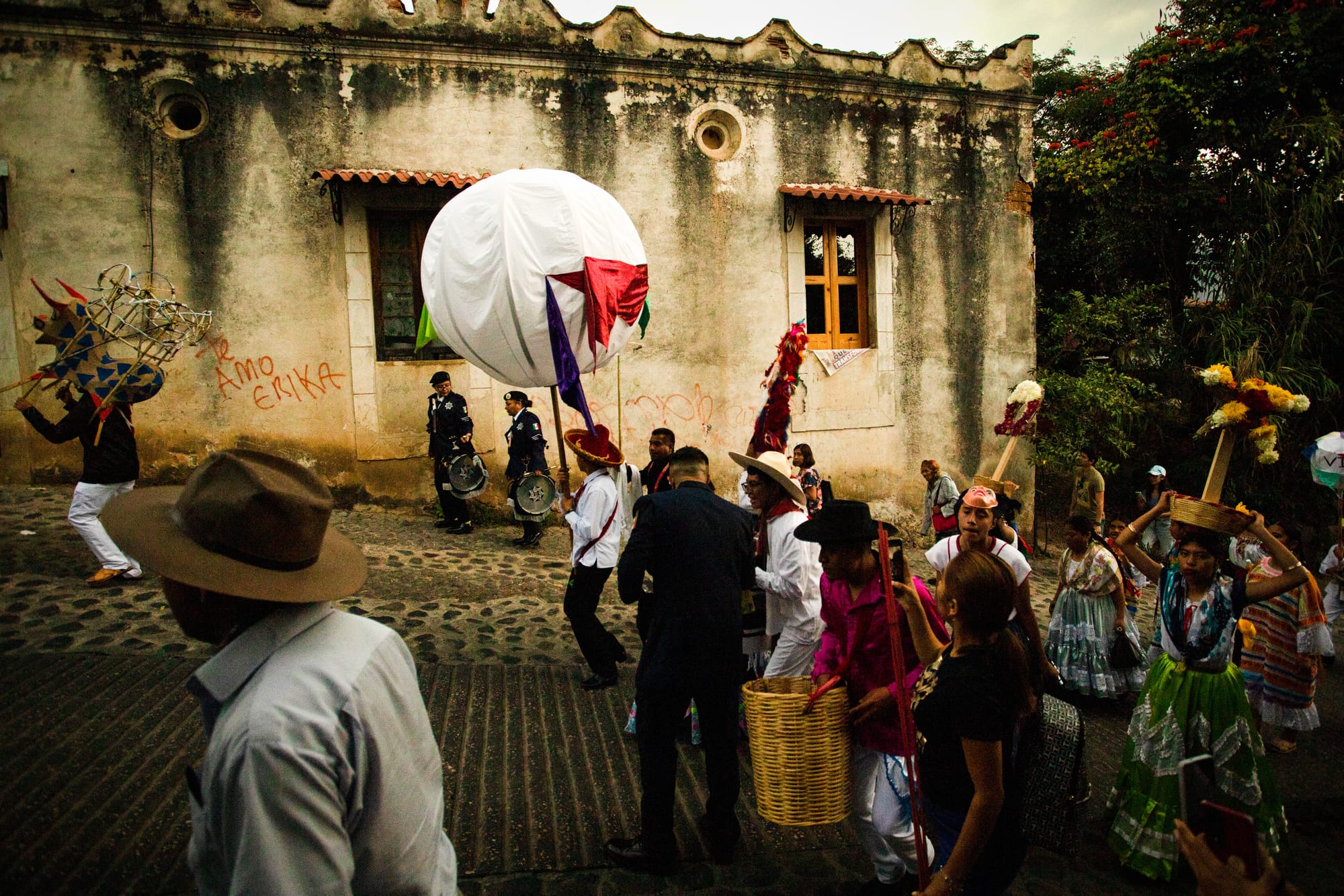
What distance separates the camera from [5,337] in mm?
8711

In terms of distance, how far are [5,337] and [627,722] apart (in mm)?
8652

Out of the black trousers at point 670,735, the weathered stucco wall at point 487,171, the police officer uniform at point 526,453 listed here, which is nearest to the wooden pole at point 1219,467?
the black trousers at point 670,735

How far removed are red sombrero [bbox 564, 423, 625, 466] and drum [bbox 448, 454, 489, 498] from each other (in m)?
3.79

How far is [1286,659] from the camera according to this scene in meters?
5.41

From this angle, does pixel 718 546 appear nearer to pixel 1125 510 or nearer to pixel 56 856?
pixel 56 856

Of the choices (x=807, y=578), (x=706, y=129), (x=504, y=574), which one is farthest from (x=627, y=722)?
(x=706, y=129)

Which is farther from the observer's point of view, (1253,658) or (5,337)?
(5,337)

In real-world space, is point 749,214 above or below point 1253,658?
above

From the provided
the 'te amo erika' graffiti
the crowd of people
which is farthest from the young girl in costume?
the 'te amo erika' graffiti

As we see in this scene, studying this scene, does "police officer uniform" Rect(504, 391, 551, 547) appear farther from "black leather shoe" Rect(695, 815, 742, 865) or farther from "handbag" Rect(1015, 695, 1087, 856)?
"handbag" Rect(1015, 695, 1087, 856)

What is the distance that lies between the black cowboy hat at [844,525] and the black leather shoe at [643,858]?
160 cm

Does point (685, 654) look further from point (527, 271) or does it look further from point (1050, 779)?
point (527, 271)

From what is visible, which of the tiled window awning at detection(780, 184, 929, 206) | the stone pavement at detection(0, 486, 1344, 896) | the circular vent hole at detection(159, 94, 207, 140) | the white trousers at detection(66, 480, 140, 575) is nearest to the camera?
the stone pavement at detection(0, 486, 1344, 896)

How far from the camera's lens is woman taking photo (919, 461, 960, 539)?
793 centimetres
